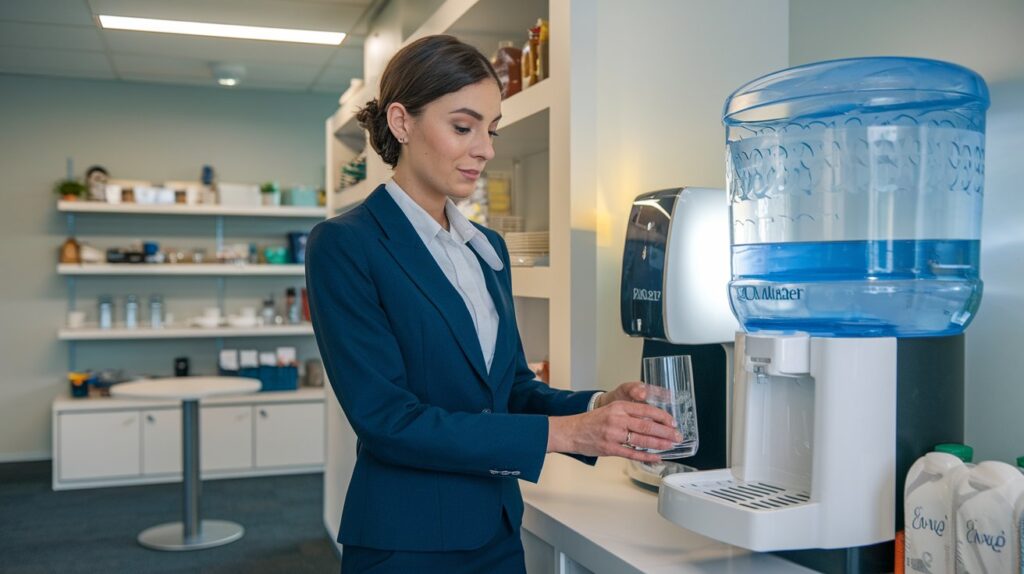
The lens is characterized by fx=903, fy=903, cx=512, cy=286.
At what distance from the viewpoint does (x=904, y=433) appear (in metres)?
1.40

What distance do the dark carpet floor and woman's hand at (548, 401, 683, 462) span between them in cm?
324

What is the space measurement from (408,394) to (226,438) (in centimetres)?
522

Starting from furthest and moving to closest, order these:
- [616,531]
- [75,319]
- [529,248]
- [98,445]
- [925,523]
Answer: [75,319] → [98,445] → [529,248] → [616,531] → [925,523]

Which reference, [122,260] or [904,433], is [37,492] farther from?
[904,433]

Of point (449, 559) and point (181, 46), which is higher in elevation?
point (181, 46)

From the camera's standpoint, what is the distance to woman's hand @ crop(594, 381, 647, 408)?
1.54 meters

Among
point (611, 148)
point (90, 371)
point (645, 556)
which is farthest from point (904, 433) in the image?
point (90, 371)

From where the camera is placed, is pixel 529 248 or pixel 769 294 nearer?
pixel 769 294

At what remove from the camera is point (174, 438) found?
6.19m

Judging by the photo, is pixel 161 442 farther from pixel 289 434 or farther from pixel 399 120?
pixel 399 120

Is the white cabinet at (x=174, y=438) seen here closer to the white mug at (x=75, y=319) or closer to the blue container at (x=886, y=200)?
the white mug at (x=75, y=319)

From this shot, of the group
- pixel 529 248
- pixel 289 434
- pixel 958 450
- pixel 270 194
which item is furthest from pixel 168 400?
pixel 958 450

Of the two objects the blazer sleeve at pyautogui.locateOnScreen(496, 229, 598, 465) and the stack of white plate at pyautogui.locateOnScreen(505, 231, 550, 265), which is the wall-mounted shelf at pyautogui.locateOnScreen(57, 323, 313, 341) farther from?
the blazer sleeve at pyautogui.locateOnScreen(496, 229, 598, 465)

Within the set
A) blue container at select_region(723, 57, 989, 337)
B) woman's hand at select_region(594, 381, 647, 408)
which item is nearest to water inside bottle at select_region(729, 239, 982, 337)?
blue container at select_region(723, 57, 989, 337)
